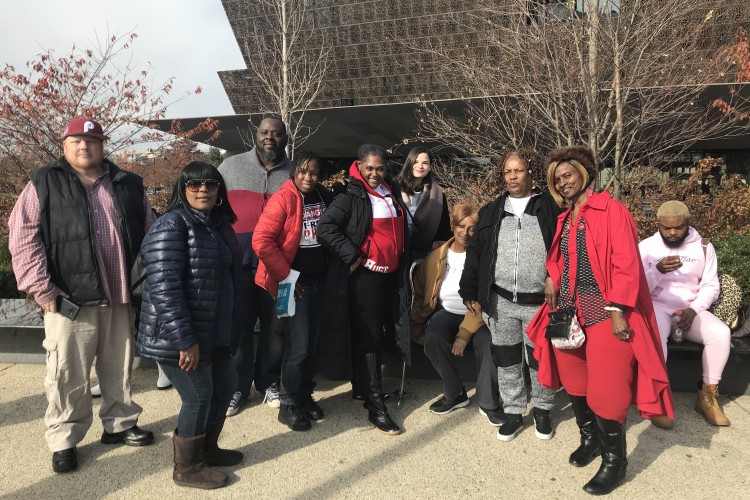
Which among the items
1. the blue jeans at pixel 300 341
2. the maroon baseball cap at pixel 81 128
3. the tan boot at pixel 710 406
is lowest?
the tan boot at pixel 710 406

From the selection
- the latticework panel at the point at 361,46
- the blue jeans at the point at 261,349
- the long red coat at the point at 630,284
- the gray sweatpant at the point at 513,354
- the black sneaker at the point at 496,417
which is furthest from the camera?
the latticework panel at the point at 361,46

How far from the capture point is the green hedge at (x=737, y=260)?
4.34 meters

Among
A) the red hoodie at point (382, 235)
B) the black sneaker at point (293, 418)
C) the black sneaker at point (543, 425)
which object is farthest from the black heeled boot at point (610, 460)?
the black sneaker at point (293, 418)

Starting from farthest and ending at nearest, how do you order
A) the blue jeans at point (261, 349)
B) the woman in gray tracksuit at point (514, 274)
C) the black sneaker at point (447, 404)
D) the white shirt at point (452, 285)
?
the white shirt at point (452, 285) < the black sneaker at point (447, 404) < the blue jeans at point (261, 349) < the woman in gray tracksuit at point (514, 274)

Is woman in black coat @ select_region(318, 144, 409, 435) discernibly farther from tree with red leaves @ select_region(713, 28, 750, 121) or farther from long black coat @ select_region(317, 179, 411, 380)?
tree with red leaves @ select_region(713, 28, 750, 121)

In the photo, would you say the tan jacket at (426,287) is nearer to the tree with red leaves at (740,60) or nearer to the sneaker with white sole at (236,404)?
the sneaker with white sole at (236,404)

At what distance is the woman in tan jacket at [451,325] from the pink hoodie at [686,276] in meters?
1.34

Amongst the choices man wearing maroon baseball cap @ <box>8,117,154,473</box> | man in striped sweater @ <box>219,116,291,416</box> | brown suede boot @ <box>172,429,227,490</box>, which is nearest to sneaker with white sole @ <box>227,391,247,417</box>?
man in striped sweater @ <box>219,116,291,416</box>

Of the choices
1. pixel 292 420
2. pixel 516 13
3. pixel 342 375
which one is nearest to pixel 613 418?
pixel 342 375

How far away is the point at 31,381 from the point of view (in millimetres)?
4262

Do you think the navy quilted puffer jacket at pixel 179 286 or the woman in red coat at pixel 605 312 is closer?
the navy quilted puffer jacket at pixel 179 286

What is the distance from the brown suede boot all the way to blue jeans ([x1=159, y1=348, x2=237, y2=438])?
49mm

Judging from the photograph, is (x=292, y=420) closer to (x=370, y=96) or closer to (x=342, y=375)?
(x=342, y=375)

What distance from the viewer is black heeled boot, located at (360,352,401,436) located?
3.45 m
